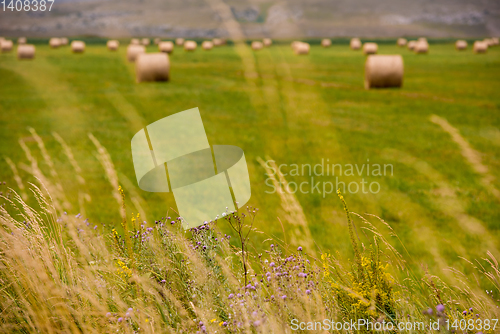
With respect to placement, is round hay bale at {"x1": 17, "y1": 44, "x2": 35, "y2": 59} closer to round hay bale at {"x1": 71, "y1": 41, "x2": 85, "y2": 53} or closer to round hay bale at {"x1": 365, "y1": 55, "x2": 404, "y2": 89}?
round hay bale at {"x1": 71, "y1": 41, "x2": 85, "y2": 53}

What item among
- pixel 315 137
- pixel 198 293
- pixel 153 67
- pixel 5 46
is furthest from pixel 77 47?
pixel 198 293

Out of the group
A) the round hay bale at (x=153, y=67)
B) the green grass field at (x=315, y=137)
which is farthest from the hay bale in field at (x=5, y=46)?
the round hay bale at (x=153, y=67)

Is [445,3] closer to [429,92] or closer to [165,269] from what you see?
[429,92]

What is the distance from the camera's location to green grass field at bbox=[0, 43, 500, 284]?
459 centimetres

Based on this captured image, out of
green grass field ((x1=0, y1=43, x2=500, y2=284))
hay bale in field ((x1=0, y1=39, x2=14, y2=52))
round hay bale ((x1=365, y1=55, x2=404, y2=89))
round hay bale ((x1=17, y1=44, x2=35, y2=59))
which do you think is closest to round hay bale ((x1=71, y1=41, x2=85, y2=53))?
hay bale in field ((x1=0, y1=39, x2=14, y2=52))

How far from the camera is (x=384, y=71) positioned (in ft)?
57.3

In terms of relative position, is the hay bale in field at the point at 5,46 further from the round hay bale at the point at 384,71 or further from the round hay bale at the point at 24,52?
the round hay bale at the point at 384,71

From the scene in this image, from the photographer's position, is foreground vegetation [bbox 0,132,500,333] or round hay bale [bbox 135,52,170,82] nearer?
foreground vegetation [bbox 0,132,500,333]

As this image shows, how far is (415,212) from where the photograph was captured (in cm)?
569

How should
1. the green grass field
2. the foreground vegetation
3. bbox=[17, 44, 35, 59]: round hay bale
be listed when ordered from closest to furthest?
the foreground vegetation, the green grass field, bbox=[17, 44, 35, 59]: round hay bale

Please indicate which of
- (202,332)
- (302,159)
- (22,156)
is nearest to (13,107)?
(22,156)

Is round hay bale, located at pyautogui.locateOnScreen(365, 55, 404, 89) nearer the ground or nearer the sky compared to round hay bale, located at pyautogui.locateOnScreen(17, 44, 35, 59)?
nearer the sky

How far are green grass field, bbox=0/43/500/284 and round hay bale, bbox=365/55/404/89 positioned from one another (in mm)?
729

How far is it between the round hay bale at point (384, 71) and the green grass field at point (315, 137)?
0.73m
